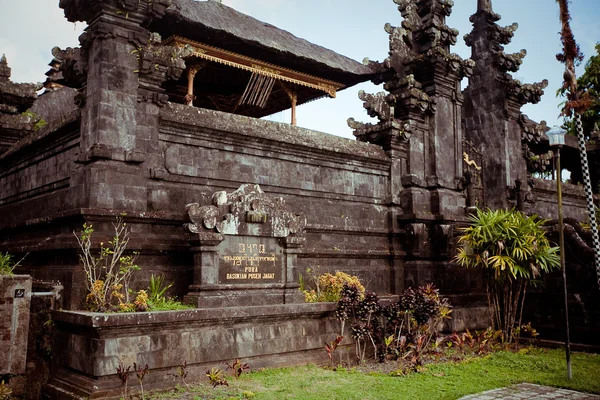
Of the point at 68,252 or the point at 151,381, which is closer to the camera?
the point at 151,381

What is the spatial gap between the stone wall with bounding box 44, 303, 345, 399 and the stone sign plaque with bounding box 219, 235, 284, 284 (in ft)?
1.80

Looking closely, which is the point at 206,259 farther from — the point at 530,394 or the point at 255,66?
the point at 255,66

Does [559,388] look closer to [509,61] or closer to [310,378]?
[310,378]

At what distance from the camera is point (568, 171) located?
2006 centimetres

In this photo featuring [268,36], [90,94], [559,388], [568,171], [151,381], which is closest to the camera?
[151,381]

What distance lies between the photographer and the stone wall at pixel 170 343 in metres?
6.45

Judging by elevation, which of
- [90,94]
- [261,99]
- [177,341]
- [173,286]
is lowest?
[177,341]

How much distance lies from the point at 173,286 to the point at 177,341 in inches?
54.5

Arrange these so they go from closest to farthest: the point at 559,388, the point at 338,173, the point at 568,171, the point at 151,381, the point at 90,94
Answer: the point at 151,381 → the point at 559,388 → the point at 90,94 → the point at 338,173 → the point at 568,171

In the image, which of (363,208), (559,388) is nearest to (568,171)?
(363,208)

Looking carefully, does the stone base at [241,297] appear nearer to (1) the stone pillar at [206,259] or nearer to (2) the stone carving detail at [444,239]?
(1) the stone pillar at [206,259]

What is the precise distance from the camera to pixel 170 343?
7.01 meters

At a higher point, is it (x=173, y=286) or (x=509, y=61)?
(x=509, y=61)

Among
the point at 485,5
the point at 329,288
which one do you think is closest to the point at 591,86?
the point at 485,5
